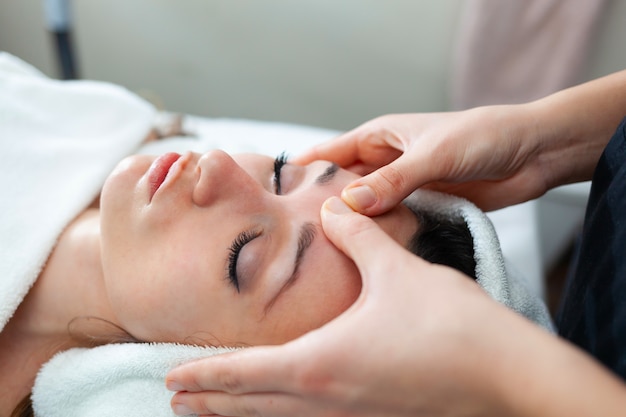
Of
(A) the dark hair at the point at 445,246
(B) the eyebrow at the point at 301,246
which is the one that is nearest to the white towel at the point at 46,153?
(B) the eyebrow at the point at 301,246

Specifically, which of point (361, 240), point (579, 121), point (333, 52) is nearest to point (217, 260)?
point (361, 240)

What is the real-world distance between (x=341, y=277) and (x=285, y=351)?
23 cm

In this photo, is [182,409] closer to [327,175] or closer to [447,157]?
[327,175]

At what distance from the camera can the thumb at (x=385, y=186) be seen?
913 mm

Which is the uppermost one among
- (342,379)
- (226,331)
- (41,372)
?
(342,379)

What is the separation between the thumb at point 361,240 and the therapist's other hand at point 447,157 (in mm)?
53

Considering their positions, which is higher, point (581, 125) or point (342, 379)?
point (581, 125)

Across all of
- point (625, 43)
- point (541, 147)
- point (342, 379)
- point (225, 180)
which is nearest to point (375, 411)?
point (342, 379)

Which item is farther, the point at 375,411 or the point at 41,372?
the point at 41,372

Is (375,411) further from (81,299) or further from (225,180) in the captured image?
(81,299)

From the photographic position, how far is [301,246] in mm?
887

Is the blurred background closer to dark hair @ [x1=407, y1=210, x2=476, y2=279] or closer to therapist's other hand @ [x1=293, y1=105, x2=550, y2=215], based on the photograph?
therapist's other hand @ [x1=293, y1=105, x2=550, y2=215]

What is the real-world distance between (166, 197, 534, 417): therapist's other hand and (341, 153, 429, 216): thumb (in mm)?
201

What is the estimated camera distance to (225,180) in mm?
924
